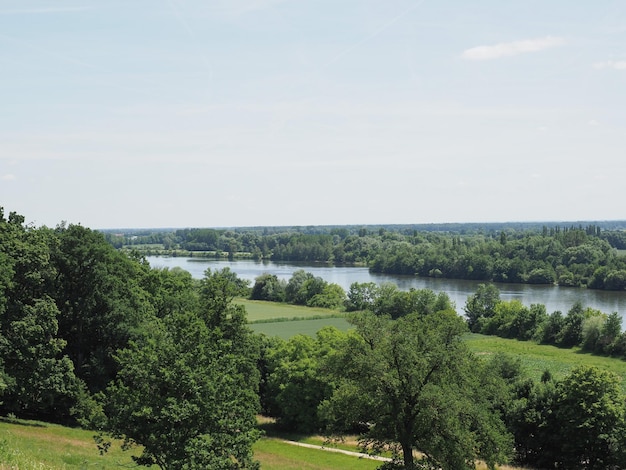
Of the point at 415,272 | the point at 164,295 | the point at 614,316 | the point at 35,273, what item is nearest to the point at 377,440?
the point at 35,273

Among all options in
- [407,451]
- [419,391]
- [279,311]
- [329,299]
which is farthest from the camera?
[329,299]

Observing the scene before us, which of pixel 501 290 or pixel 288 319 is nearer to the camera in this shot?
pixel 288 319

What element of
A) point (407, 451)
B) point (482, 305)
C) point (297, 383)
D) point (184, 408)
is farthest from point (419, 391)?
point (482, 305)

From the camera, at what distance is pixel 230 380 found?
18.0m

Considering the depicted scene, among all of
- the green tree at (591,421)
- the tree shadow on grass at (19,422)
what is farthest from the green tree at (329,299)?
the tree shadow on grass at (19,422)

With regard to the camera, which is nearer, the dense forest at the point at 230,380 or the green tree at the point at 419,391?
the dense forest at the point at 230,380

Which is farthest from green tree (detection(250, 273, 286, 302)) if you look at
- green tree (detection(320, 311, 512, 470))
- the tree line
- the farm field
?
green tree (detection(320, 311, 512, 470))

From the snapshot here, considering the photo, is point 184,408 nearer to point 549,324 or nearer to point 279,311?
point 549,324

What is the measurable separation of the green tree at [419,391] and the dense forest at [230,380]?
6cm

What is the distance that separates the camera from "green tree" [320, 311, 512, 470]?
21531mm

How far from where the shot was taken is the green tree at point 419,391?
21531 mm

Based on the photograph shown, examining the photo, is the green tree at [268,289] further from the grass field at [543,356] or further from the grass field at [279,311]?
the grass field at [543,356]

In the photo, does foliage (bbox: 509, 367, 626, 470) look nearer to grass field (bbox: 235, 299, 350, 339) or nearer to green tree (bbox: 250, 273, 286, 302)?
grass field (bbox: 235, 299, 350, 339)

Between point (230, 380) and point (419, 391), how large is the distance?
777 cm
